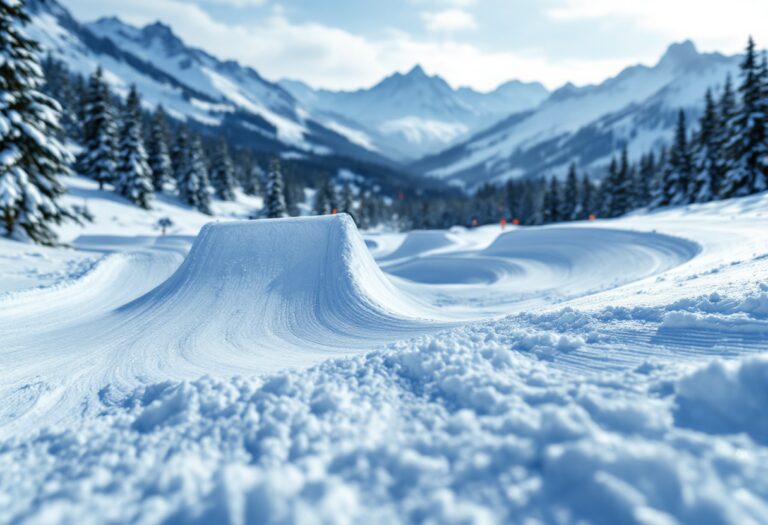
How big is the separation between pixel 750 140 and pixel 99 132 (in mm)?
56282

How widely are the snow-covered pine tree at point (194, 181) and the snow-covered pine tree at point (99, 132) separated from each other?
744 cm

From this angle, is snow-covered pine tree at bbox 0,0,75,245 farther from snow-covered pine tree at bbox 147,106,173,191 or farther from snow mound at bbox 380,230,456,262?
snow-covered pine tree at bbox 147,106,173,191

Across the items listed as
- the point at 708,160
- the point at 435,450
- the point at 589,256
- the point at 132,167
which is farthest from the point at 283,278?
the point at 708,160

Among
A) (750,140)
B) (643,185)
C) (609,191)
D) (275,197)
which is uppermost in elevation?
(643,185)

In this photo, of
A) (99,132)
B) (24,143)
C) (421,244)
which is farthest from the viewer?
(99,132)

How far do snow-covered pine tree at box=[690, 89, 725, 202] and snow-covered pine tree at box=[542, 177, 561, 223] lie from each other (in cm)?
1939

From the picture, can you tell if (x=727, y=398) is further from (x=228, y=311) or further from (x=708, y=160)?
(x=708, y=160)

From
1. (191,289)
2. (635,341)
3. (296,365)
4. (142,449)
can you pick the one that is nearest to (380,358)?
(296,365)

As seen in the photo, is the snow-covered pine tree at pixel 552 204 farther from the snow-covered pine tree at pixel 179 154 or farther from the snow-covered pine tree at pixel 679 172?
the snow-covered pine tree at pixel 179 154

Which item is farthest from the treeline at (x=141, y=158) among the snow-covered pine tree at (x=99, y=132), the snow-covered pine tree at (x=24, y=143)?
the snow-covered pine tree at (x=24, y=143)

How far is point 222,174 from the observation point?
187 feet

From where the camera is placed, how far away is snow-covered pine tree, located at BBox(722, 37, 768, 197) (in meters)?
26.6

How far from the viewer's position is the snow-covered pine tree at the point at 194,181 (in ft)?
153

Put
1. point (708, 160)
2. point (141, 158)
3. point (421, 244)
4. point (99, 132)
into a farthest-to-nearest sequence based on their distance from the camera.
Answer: point (141, 158), point (99, 132), point (708, 160), point (421, 244)
